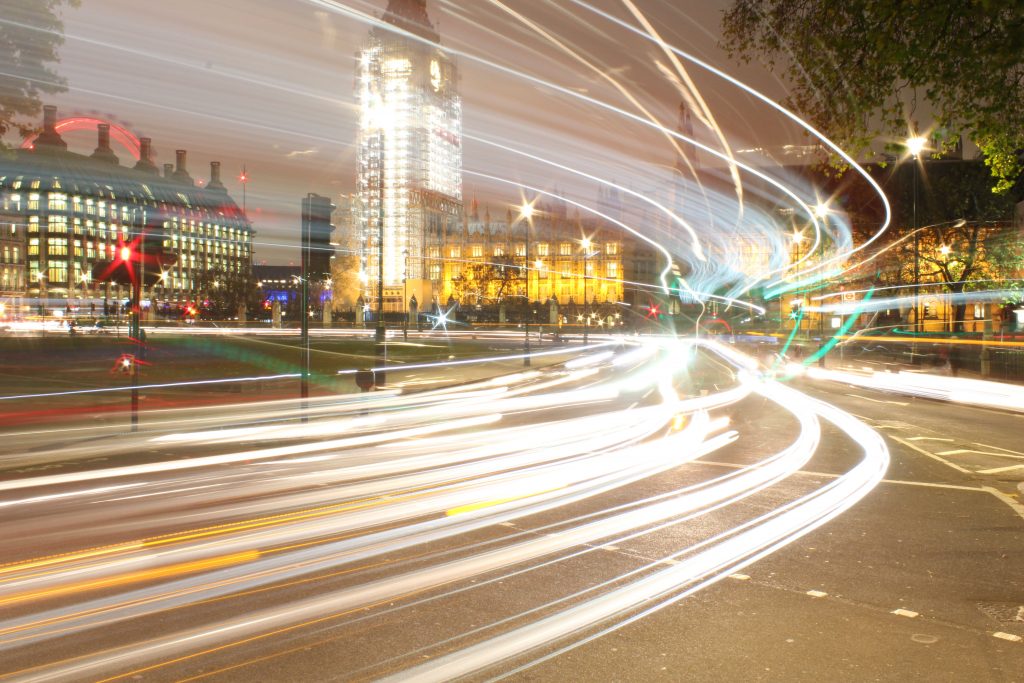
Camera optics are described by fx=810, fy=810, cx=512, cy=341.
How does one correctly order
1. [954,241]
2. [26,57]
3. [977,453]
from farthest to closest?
[954,241] < [26,57] < [977,453]

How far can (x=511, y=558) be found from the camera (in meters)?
7.20

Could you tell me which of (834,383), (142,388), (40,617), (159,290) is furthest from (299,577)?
(159,290)

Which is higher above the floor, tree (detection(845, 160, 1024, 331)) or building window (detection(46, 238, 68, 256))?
building window (detection(46, 238, 68, 256))

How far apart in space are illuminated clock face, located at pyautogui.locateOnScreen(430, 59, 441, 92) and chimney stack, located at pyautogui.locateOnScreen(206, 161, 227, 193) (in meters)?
85.4

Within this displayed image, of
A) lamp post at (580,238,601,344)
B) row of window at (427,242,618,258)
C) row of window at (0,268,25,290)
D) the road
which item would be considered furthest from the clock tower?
the road

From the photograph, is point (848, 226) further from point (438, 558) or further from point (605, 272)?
point (605, 272)

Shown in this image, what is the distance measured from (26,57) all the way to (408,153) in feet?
316

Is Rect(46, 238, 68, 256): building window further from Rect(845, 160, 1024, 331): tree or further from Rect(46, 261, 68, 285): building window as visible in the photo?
Rect(845, 160, 1024, 331): tree

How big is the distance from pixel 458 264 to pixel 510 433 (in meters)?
118

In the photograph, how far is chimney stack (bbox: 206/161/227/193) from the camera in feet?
617

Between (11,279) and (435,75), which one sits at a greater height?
(435,75)

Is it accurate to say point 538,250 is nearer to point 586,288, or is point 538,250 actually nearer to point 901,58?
point 586,288

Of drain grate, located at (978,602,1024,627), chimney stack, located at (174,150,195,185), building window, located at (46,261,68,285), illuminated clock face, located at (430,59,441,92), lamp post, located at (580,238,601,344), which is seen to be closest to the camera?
drain grate, located at (978,602,1024,627)

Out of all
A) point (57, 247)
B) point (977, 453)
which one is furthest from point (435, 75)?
point (977, 453)
